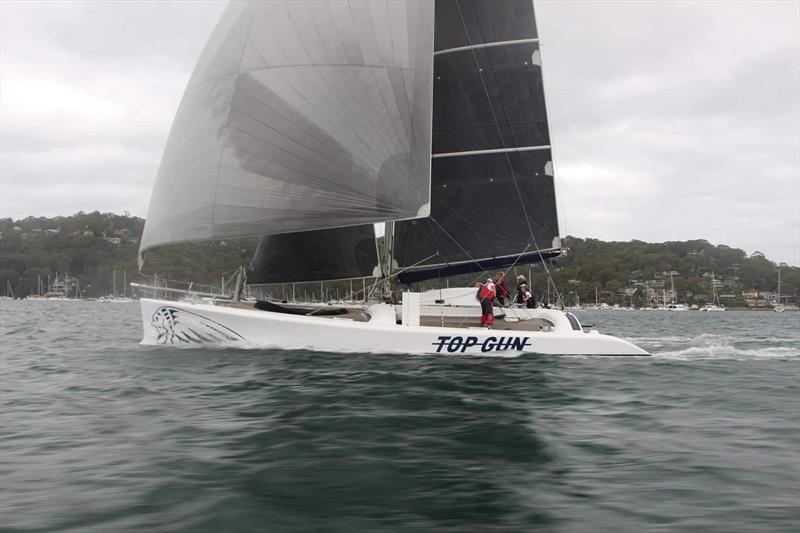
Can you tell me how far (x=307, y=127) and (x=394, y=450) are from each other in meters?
8.02

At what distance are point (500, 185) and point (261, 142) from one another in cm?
644

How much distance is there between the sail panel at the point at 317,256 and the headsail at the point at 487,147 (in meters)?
0.89

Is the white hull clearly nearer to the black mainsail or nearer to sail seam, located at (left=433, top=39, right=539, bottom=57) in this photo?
the black mainsail

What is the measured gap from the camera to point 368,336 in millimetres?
12133

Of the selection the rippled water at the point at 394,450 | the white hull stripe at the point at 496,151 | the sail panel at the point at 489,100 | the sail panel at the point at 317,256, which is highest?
the sail panel at the point at 489,100

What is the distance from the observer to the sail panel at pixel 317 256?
14617 millimetres

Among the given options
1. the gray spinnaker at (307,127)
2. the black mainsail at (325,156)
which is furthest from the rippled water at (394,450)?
the black mainsail at (325,156)

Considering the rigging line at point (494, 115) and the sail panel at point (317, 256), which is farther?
the rigging line at point (494, 115)

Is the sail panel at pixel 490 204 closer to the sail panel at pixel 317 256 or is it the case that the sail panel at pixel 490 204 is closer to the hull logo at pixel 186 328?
the sail panel at pixel 317 256

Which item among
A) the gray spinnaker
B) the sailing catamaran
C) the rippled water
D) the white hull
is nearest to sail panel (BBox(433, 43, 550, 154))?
the sailing catamaran

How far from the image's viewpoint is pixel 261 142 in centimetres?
1198

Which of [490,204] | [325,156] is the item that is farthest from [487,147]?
[325,156]

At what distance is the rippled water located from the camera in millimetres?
3826

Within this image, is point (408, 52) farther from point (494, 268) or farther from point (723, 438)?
point (723, 438)
